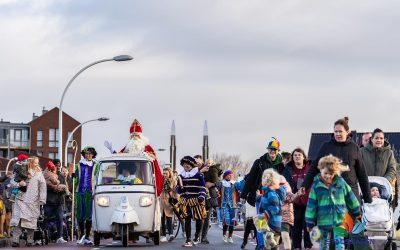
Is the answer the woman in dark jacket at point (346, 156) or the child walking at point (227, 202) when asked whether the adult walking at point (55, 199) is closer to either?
the child walking at point (227, 202)

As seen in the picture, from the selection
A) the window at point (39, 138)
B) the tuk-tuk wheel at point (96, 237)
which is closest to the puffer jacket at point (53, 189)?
the tuk-tuk wheel at point (96, 237)

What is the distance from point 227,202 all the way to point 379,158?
9432mm

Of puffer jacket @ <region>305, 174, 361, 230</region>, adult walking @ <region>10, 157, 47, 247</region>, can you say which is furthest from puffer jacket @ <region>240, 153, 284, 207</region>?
adult walking @ <region>10, 157, 47, 247</region>

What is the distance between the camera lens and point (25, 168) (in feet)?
79.9

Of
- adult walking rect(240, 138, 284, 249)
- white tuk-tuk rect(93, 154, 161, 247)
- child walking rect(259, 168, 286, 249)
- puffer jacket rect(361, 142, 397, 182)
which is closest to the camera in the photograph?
child walking rect(259, 168, 286, 249)

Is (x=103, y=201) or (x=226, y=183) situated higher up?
(x=226, y=183)

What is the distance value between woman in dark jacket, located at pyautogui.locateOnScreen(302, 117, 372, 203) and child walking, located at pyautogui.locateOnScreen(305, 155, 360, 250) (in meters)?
1.20

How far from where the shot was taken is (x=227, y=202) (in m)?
28.1

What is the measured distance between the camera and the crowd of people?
48.5ft

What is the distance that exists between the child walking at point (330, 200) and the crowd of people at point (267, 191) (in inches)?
0.5

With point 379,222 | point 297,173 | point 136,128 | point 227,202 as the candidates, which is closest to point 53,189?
point 136,128

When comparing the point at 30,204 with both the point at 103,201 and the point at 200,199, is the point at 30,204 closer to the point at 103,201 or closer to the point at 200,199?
the point at 103,201

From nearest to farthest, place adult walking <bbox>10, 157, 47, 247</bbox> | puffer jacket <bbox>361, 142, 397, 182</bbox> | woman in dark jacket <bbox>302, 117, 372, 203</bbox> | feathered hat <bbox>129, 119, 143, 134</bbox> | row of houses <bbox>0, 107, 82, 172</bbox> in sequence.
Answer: woman in dark jacket <bbox>302, 117, 372, 203</bbox>, puffer jacket <bbox>361, 142, 397, 182</bbox>, adult walking <bbox>10, 157, 47, 247</bbox>, feathered hat <bbox>129, 119, 143, 134</bbox>, row of houses <bbox>0, 107, 82, 172</bbox>

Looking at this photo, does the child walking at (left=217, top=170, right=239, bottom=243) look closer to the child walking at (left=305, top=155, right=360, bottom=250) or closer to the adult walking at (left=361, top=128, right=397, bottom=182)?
the adult walking at (left=361, top=128, right=397, bottom=182)
